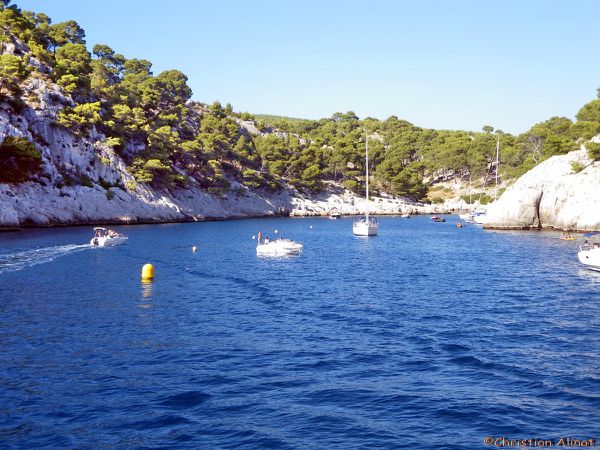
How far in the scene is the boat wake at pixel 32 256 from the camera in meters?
51.9

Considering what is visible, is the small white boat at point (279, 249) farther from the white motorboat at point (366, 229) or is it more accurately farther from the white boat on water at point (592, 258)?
the white boat on water at point (592, 258)

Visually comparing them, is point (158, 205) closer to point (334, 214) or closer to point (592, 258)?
point (334, 214)

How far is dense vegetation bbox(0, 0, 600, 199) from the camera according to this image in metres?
117

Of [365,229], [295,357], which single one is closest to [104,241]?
[365,229]

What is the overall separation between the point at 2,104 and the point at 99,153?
71.0 ft

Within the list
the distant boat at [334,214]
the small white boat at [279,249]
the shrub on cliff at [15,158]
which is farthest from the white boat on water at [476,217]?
the shrub on cliff at [15,158]

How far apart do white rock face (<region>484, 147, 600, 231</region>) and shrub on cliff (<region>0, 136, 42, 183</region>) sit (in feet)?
273

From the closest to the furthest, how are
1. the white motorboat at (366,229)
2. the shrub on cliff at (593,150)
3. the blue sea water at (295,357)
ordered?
the blue sea water at (295,357)
the shrub on cliff at (593,150)
the white motorboat at (366,229)

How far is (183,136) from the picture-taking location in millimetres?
161250

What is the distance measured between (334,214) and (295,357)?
140m

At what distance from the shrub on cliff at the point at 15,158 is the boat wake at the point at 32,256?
30194mm

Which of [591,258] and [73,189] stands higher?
[73,189]

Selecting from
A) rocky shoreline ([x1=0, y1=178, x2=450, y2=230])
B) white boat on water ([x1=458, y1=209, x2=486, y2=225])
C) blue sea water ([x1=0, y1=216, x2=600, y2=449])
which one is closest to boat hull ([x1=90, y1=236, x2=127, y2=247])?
blue sea water ([x1=0, y1=216, x2=600, y2=449])

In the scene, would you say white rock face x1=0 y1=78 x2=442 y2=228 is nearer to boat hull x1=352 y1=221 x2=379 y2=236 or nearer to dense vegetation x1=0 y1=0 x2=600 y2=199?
dense vegetation x1=0 y1=0 x2=600 y2=199
